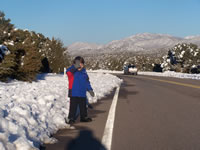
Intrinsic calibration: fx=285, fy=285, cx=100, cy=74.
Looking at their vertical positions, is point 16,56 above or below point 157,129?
above

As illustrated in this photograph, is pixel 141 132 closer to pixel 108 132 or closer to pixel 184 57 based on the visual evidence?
pixel 108 132

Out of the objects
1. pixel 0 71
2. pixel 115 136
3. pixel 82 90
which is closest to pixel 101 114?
pixel 82 90

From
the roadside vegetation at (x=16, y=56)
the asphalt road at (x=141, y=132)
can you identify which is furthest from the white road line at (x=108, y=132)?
the roadside vegetation at (x=16, y=56)

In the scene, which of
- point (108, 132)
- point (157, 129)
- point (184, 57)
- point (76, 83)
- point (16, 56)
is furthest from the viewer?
point (184, 57)

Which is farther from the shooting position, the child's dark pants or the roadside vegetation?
the roadside vegetation

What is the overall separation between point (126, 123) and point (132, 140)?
1755 mm

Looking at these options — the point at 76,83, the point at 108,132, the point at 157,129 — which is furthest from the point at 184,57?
the point at 108,132

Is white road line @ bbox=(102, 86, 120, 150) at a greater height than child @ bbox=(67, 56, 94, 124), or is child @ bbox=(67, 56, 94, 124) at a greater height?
child @ bbox=(67, 56, 94, 124)

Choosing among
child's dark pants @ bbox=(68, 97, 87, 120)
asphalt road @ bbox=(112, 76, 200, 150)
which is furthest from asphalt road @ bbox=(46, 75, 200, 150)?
child's dark pants @ bbox=(68, 97, 87, 120)

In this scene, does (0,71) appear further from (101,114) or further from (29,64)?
(101,114)

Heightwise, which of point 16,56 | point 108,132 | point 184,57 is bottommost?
point 108,132

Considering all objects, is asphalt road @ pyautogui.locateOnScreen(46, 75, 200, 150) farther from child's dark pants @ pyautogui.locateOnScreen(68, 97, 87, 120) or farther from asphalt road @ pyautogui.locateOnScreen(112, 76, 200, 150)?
child's dark pants @ pyautogui.locateOnScreen(68, 97, 87, 120)

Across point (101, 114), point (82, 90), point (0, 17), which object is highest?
point (0, 17)

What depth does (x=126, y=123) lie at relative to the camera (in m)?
7.48
